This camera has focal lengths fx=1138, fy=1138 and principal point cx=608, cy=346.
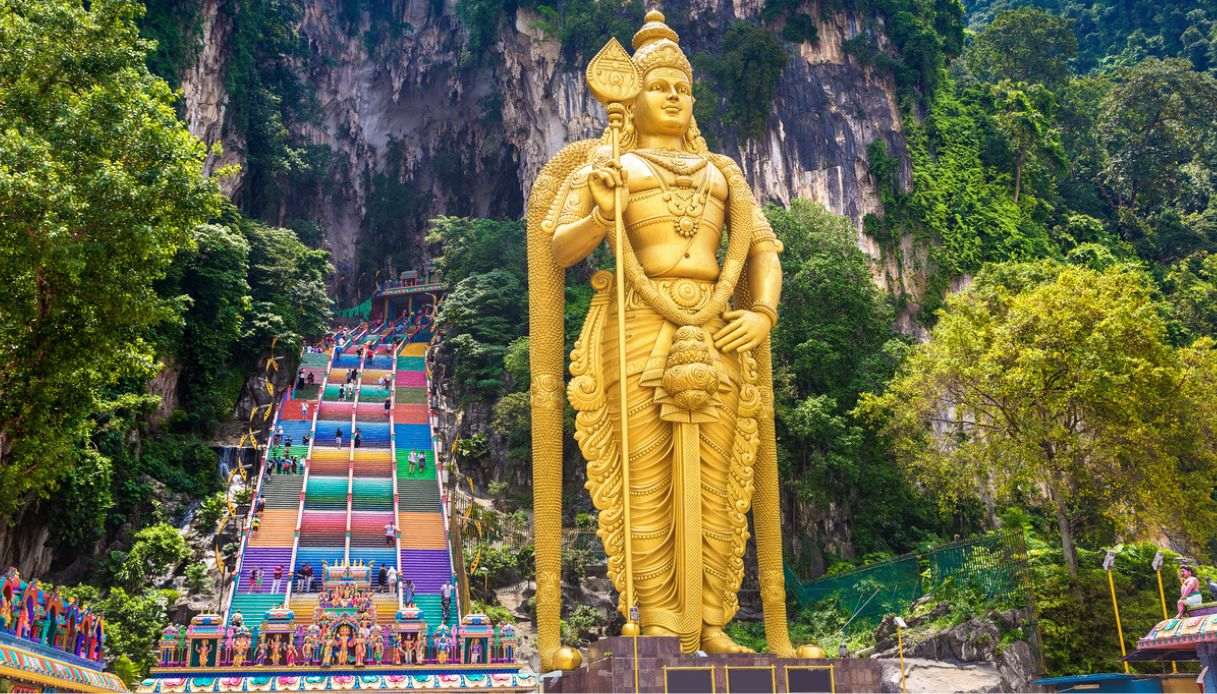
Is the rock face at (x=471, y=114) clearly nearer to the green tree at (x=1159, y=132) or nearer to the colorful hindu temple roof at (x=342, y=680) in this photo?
the green tree at (x=1159, y=132)

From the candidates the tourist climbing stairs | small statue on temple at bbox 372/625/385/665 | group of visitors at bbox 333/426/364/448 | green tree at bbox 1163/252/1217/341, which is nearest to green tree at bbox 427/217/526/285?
the tourist climbing stairs

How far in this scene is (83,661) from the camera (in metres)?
7.98

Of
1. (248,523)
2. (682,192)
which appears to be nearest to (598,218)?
(682,192)

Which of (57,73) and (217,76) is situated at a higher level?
(217,76)

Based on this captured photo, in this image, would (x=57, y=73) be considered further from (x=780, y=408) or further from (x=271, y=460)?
(x=780, y=408)

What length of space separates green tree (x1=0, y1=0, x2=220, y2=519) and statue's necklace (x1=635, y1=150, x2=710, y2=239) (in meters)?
4.14

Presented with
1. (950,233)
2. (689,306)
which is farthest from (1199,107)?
(689,306)

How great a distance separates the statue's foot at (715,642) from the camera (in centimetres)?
864

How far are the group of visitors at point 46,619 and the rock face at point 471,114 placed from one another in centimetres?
1906

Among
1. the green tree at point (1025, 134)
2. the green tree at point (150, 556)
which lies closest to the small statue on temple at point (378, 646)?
the green tree at point (150, 556)

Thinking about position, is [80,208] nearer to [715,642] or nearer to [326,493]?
[715,642]

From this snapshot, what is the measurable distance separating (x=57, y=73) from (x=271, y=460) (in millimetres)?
10635

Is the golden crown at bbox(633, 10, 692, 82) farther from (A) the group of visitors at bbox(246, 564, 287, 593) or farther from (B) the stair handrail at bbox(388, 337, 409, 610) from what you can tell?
(A) the group of visitors at bbox(246, 564, 287, 593)

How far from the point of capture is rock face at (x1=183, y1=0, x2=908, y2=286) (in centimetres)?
2631
